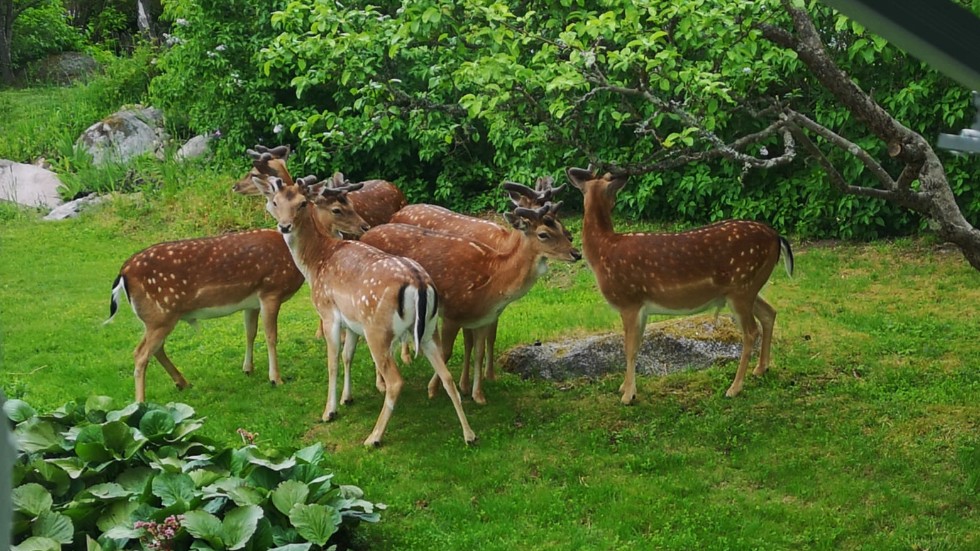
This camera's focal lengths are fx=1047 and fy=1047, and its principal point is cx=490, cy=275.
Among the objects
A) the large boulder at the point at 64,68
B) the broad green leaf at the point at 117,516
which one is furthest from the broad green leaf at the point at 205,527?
the large boulder at the point at 64,68

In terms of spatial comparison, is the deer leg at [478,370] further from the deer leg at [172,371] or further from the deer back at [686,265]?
the deer leg at [172,371]

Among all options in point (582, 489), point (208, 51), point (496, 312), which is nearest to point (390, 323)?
point (496, 312)

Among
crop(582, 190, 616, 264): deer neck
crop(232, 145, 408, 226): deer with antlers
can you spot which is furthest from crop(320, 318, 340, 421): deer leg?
crop(232, 145, 408, 226): deer with antlers

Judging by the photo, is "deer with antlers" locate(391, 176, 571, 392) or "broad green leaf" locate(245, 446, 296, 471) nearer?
"broad green leaf" locate(245, 446, 296, 471)

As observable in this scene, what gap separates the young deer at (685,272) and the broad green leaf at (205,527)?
3.09 meters

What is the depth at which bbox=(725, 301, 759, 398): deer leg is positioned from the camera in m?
6.70

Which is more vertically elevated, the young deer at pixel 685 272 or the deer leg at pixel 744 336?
the young deer at pixel 685 272

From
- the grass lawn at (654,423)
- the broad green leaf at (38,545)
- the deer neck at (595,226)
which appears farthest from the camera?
the deer neck at (595,226)

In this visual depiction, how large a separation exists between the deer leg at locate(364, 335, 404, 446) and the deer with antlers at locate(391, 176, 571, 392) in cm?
74

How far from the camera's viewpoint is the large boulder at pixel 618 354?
7215 mm

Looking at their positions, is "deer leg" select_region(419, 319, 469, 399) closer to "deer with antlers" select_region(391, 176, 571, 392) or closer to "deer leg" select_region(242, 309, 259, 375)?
"deer with antlers" select_region(391, 176, 571, 392)

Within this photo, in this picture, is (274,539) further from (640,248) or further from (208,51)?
(208,51)

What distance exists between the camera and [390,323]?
5.97m

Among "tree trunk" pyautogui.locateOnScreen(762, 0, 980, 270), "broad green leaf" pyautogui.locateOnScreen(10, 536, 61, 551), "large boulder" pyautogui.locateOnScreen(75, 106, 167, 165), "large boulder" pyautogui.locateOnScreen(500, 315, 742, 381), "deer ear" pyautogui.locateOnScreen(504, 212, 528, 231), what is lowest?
"large boulder" pyautogui.locateOnScreen(75, 106, 167, 165)
